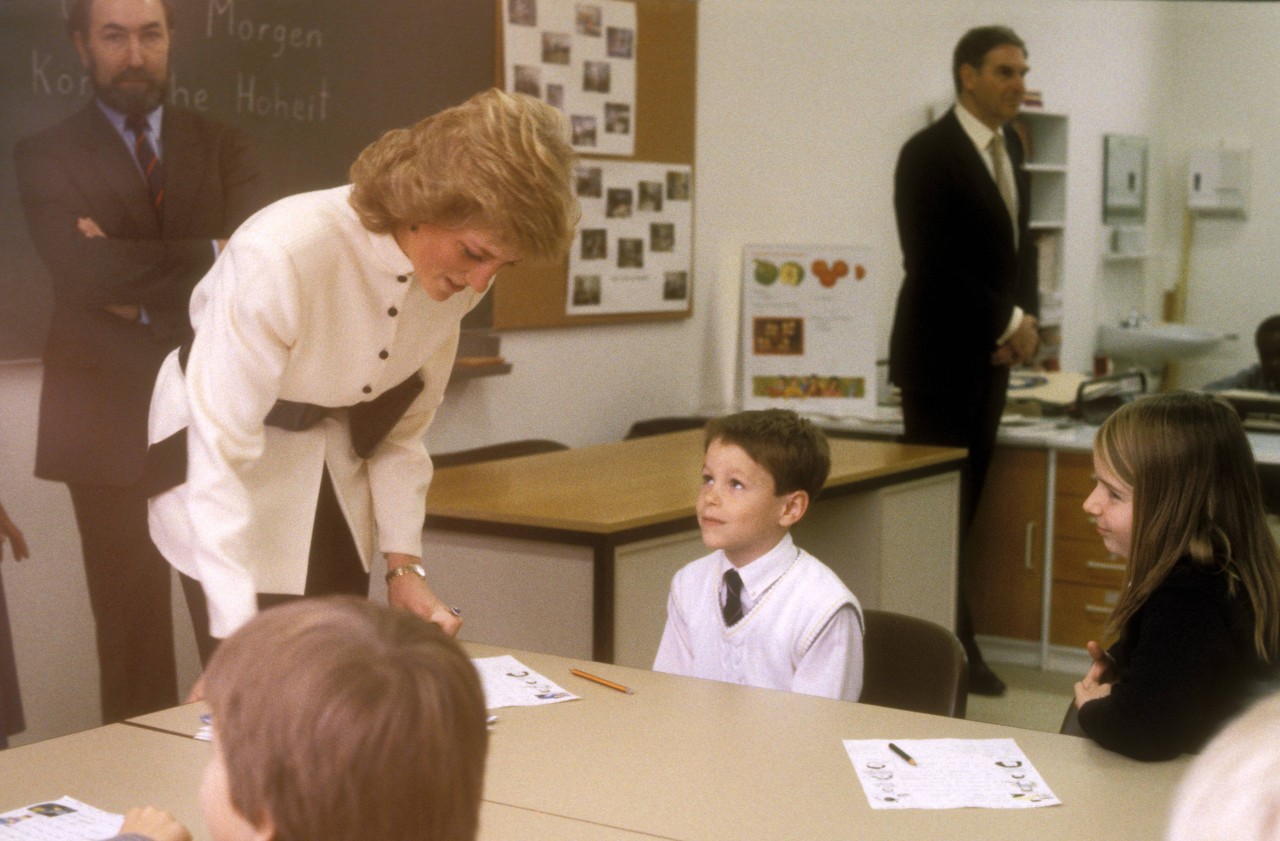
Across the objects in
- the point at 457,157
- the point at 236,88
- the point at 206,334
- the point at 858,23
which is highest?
the point at 858,23

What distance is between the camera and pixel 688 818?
5.22ft

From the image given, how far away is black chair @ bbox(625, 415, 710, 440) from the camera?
189 inches

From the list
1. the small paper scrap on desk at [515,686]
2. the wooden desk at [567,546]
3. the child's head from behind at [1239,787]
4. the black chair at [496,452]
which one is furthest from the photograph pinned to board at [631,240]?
the child's head from behind at [1239,787]

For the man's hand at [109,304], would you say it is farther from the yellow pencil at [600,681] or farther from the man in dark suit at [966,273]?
the man in dark suit at [966,273]

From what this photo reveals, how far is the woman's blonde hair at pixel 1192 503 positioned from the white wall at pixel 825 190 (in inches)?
88.0

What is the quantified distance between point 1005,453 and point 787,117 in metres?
1.60

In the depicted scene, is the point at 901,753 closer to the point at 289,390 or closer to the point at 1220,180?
the point at 289,390

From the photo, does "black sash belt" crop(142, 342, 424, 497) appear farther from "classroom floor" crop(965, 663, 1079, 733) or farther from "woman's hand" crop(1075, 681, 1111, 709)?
"classroom floor" crop(965, 663, 1079, 733)

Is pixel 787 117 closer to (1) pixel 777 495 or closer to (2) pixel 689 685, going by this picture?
(1) pixel 777 495

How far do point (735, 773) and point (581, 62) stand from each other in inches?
126

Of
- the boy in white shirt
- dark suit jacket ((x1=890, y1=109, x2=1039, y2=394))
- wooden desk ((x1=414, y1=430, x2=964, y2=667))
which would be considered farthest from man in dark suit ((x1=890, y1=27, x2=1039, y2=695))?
the boy in white shirt

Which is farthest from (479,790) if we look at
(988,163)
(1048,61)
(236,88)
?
(1048,61)

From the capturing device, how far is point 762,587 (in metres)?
2.46

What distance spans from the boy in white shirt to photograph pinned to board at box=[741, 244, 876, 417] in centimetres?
236
